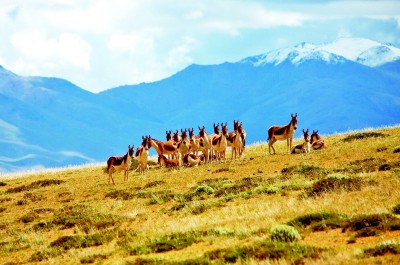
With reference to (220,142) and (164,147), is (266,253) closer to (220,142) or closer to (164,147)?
(220,142)

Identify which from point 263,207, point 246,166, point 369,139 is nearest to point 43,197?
point 246,166

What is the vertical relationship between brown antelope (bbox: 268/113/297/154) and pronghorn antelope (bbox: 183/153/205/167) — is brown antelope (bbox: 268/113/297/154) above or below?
above

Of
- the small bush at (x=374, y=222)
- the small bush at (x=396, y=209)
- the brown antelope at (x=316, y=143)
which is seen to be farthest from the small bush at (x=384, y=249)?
the brown antelope at (x=316, y=143)

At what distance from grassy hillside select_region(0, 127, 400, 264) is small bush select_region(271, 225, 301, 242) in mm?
28

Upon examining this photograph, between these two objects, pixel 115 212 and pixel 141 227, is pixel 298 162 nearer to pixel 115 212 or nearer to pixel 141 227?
pixel 115 212

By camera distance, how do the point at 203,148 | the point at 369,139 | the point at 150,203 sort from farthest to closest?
1. the point at 203,148
2. the point at 369,139
3. the point at 150,203

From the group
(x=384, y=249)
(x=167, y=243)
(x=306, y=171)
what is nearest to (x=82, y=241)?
(x=167, y=243)

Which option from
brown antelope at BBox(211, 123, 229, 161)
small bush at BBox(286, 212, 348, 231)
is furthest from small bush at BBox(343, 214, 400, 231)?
brown antelope at BBox(211, 123, 229, 161)

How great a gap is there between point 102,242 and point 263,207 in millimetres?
5578

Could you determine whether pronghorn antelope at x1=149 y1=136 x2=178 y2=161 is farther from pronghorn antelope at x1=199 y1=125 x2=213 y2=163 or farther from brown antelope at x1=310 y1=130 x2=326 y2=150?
brown antelope at x1=310 y1=130 x2=326 y2=150

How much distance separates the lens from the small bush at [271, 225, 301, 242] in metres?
Result: 15.0

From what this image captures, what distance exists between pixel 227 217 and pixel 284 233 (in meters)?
4.49

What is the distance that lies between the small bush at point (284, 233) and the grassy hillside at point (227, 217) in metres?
0.03

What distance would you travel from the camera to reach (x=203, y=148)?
44.9 m
